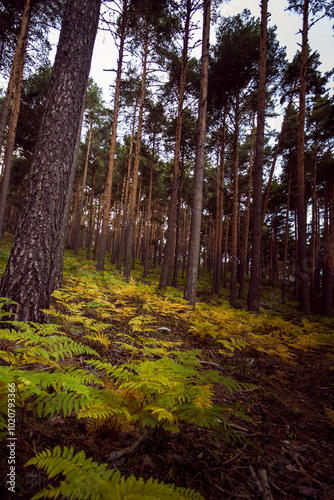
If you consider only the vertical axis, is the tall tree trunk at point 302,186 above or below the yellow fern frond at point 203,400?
above

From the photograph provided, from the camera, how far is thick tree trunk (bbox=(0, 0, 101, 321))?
2959mm

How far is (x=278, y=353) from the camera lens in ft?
13.2

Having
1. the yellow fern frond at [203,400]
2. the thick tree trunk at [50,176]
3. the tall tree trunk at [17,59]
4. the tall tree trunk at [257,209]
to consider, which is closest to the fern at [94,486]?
the yellow fern frond at [203,400]

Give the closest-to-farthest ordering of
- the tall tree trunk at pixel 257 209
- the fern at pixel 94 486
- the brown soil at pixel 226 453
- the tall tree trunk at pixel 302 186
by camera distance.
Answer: the fern at pixel 94 486
the brown soil at pixel 226 453
the tall tree trunk at pixel 257 209
the tall tree trunk at pixel 302 186

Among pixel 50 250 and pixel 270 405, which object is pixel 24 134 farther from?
pixel 270 405

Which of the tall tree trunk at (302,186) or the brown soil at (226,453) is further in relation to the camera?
the tall tree trunk at (302,186)

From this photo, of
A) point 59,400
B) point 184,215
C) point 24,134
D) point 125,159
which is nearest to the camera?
point 59,400

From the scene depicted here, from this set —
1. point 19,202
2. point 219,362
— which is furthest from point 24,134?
point 219,362

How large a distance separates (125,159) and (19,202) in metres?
15.9

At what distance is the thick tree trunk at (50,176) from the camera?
2959mm

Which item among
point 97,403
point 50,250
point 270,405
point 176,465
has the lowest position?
point 270,405

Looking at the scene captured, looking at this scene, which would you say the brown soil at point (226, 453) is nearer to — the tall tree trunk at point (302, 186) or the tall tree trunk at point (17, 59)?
the tall tree trunk at point (302, 186)
